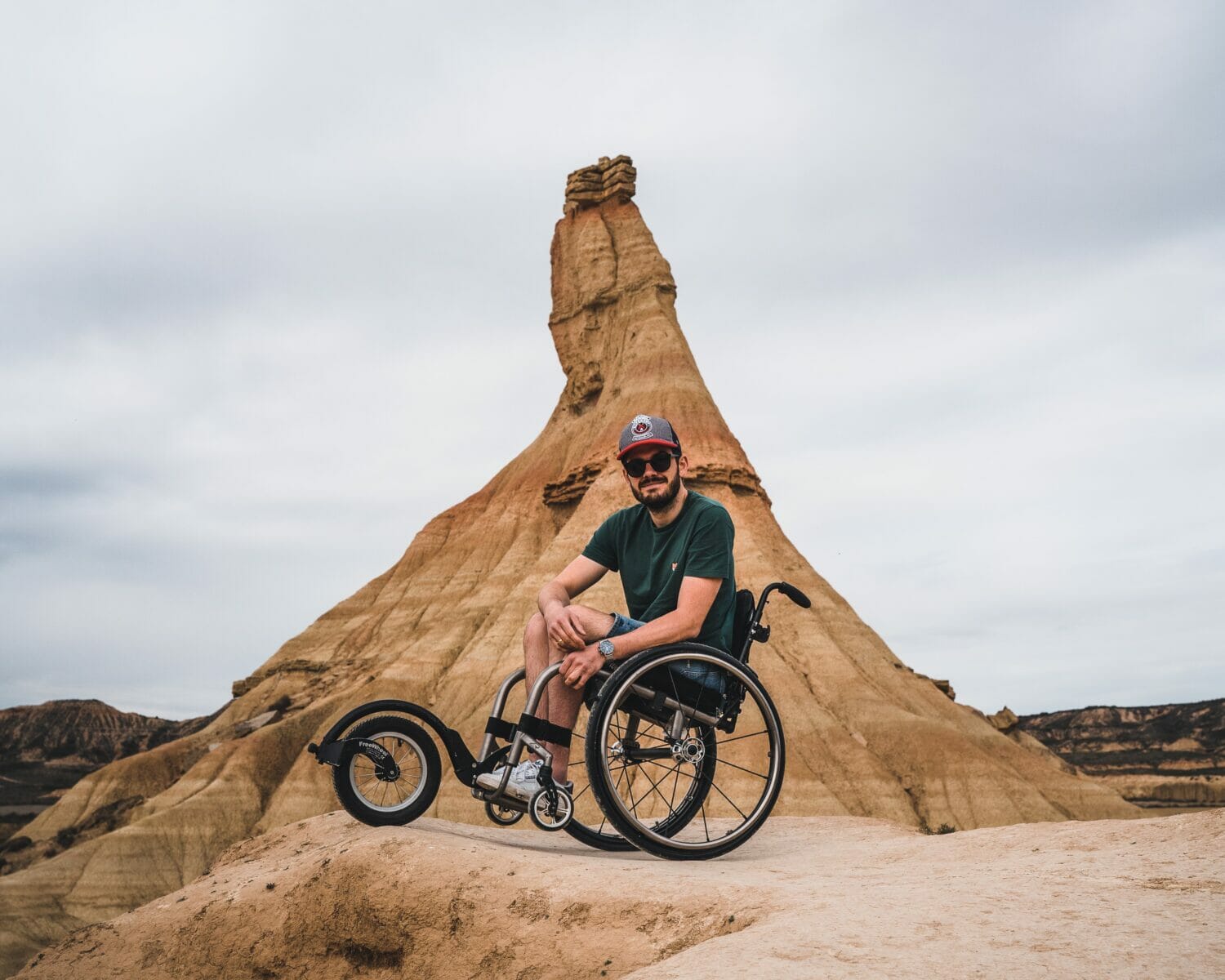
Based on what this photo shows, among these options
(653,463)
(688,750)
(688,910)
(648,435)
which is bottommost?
(688,910)

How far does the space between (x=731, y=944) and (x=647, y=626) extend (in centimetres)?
186

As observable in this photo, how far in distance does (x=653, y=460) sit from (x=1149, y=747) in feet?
192

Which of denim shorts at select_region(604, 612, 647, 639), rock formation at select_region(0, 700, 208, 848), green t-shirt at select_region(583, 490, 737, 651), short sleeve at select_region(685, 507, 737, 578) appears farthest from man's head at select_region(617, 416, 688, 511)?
rock formation at select_region(0, 700, 208, 848)

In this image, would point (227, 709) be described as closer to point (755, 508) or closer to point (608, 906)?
point (755, 508)

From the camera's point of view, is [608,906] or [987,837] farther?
[987,837]

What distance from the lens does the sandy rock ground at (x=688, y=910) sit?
2922 millimetres

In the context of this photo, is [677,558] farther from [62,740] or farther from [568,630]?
[62,740]

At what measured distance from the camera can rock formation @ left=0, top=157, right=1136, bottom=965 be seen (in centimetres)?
2717

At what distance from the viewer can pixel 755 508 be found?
34.0 m

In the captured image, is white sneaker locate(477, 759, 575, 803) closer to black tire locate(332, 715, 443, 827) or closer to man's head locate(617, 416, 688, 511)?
black tire locate(332, 715, 443, 827)

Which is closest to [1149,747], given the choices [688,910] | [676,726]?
[676,726]

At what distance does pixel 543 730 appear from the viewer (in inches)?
190

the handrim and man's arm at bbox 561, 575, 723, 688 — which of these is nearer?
the handrim

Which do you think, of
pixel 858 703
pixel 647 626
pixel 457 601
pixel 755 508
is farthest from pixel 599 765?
pixel 457 601
